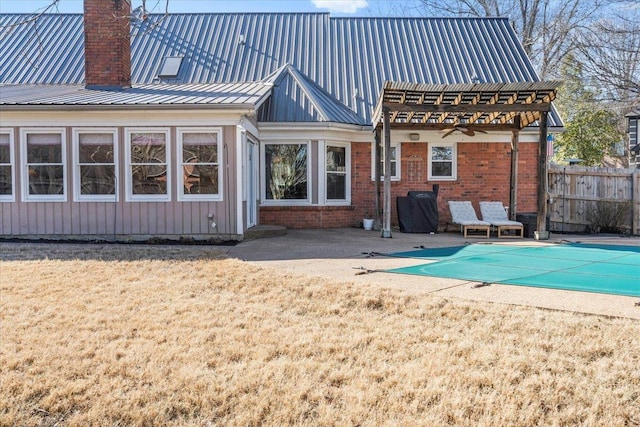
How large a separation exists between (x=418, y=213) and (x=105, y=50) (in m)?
8.64

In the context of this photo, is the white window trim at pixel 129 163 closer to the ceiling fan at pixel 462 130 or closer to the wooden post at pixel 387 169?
the wooden post at pixel 387 169

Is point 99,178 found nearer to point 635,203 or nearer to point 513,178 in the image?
point 513,178

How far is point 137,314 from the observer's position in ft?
17.7

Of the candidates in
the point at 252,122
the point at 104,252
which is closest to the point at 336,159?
the point at 252,122

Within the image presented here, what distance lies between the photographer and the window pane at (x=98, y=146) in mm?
11203

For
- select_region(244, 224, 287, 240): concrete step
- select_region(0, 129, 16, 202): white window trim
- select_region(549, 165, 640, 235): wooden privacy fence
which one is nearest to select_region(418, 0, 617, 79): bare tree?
select_region(549, 165, 640, 235): wooden privacy fence

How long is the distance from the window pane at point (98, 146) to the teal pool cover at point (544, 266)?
6.41m

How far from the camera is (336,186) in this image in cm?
1458

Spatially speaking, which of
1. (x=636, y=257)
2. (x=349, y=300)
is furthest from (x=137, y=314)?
(x=636, y=257)

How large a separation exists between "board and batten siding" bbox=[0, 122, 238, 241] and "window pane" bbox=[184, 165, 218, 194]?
209mm

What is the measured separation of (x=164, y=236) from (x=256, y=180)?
3.25 meters

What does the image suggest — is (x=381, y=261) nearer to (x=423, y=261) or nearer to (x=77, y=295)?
(x=423, y=261)

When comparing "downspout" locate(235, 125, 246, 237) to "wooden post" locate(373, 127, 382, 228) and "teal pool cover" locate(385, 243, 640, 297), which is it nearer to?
"teal pool cover" locate(385, 243, 640, 297)

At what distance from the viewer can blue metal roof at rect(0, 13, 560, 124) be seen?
16391 millimetres
